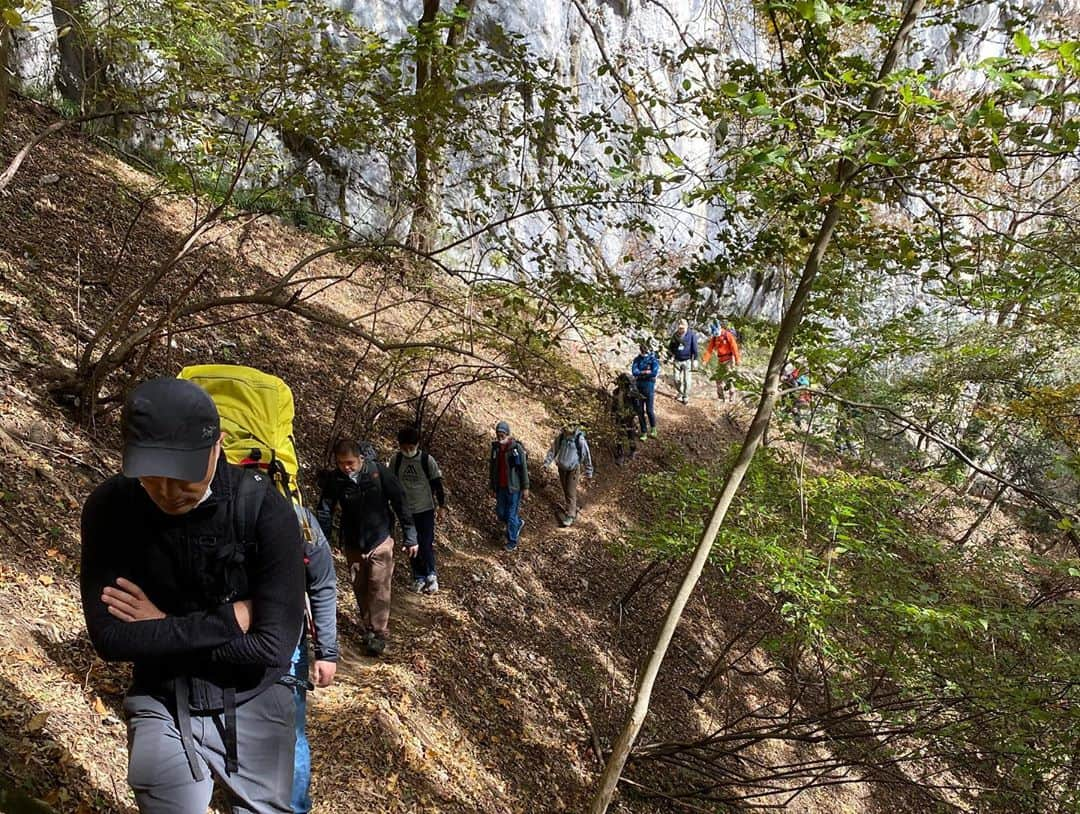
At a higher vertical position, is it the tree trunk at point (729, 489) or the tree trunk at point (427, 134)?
the tree trunk at point (427, 134)

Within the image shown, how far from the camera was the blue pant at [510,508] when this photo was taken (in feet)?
28.3

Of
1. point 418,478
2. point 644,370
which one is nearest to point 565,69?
point 644,370

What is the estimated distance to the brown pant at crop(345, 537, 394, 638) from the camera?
5449mm

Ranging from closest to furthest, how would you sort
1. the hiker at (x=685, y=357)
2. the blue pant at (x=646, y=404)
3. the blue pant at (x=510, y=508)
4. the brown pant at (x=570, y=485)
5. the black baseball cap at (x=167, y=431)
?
the black baseball cap at (x=167, y=431), the blue pant at (x=510, y=508), the brown pant at (x=570, y=485), the blue pant at (x=646, y=404), the hiker at (x=685, y=357)

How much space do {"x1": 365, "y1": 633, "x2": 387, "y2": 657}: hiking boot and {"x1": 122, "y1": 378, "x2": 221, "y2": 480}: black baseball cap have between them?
435cm

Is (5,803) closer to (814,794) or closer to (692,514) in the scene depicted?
(692,514)

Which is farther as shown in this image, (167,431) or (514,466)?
Result: (514,466)

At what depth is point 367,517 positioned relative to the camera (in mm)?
5340

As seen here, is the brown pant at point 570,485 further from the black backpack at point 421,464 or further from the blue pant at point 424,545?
the black backpack at point 421,464

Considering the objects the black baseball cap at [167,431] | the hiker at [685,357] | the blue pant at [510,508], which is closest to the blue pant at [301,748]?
the black baseball cap at [167,431]

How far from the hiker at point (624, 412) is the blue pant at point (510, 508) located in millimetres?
1536

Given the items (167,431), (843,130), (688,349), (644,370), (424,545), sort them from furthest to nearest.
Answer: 1. (688,349)
2. (644,370)
3. (424,545)
4. (843,130)
5. (167,431)

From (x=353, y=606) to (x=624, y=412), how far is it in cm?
383

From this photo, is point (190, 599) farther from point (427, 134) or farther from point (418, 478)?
point (427, 134)
